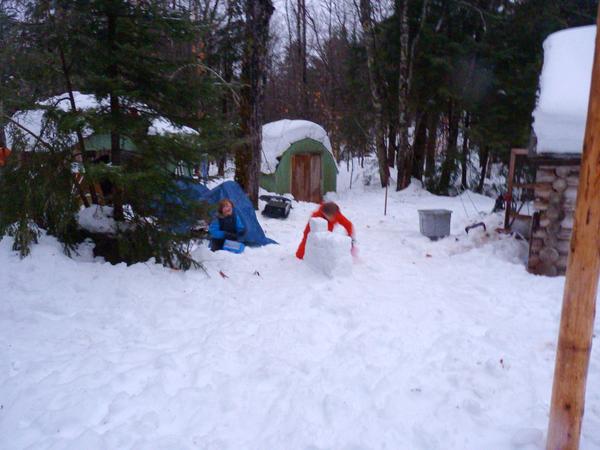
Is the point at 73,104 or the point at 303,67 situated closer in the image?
the point at 73,104

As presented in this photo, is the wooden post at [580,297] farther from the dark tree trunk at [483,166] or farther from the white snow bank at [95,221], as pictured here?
the dark tree trunk at [483,166]

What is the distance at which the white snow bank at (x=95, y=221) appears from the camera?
532cm

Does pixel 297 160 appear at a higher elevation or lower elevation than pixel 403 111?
lower

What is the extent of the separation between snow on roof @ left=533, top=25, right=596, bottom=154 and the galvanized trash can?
3041mm

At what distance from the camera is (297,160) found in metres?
15.9

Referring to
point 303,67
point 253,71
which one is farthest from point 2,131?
point 303,67

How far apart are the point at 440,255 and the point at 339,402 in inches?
196

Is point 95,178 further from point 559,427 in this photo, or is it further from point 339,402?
point 559,427

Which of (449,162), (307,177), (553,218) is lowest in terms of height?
(553,218)

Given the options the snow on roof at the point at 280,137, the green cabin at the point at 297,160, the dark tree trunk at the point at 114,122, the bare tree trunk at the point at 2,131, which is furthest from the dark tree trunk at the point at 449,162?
the bare tree trunk at the point at 2,131

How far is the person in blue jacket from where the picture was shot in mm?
7541

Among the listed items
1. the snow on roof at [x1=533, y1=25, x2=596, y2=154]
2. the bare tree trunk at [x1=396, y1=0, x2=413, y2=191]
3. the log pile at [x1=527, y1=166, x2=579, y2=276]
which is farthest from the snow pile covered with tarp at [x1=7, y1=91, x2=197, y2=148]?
the bare tree trunk at [x1=396, y1=0, x2=413, y2=191]

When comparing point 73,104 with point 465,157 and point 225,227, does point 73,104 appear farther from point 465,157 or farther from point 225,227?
point 465,157

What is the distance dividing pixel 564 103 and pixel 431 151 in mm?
13144
